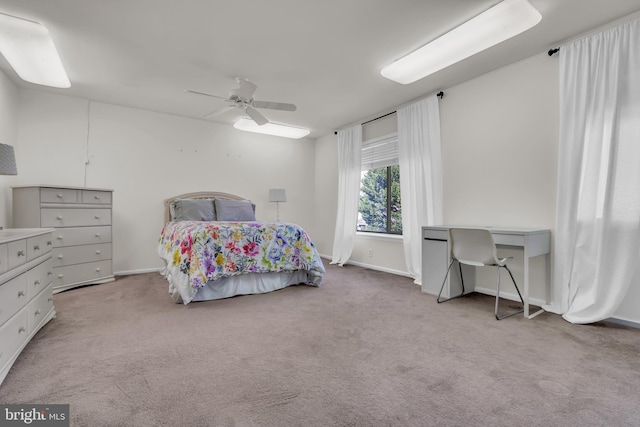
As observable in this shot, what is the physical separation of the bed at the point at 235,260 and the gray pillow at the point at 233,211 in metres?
0.91

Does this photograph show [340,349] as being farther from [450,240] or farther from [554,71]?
[554,71]

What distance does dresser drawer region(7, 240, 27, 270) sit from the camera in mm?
1703

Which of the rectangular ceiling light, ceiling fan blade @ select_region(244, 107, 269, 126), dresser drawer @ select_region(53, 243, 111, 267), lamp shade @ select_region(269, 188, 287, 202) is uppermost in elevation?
the rectangular ceiling light

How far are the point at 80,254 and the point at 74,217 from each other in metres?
0.44

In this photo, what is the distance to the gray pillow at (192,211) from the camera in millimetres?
4246

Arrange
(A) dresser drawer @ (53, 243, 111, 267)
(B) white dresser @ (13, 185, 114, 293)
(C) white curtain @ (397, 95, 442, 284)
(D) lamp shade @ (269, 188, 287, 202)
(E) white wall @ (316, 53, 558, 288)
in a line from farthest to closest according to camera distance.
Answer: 1. (D) lamp shade @ (269, 188, 287, 202)
2. (C) white curtain @ (397, 95, 442, 284)
3. (A) dresser drawer @ (53, 243, 111, 267)
4. (B) white dresser @ (13, 185, 114, 293)
5. (E) white wall @ (316, 53, 558, 288)

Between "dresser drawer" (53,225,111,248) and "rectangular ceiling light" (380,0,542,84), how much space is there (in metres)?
3.79

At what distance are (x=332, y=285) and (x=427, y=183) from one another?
1739 millimetres

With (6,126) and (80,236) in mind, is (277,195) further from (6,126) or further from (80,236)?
(6,126)

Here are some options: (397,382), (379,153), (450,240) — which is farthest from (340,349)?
(379,153)

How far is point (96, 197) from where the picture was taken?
3654mm

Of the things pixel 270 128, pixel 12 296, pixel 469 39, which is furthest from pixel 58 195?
pixel 469 39

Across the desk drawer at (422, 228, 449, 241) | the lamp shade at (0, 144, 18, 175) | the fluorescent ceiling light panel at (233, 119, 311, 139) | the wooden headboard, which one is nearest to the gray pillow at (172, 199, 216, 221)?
the wooden headboard

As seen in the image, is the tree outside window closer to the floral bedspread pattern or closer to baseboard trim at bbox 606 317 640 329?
the floral bedspread pattern
